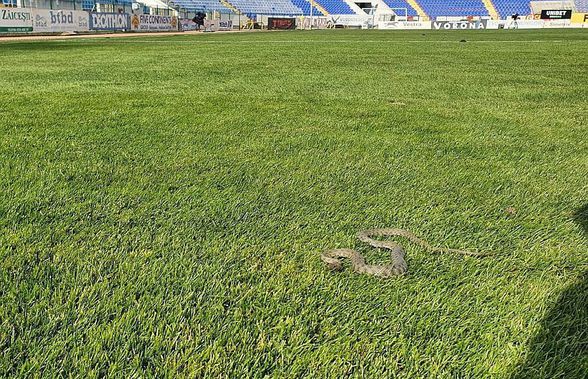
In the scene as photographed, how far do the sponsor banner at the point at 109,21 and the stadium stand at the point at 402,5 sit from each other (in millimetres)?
31250

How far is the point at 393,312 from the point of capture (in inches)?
55.2

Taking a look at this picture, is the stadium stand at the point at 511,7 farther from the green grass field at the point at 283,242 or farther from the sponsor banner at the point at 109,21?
the green grass field at the point at 283,242

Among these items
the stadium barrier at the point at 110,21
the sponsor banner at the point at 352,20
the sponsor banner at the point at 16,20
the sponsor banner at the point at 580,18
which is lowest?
the sponsor banner at the point at 16,20

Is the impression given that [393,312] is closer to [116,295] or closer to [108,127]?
[116,295]

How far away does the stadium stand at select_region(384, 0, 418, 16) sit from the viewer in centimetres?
4950

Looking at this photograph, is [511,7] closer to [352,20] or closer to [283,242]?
[352,20]

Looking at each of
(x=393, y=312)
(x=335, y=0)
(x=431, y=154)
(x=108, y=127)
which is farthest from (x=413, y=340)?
(x=335, y=0)

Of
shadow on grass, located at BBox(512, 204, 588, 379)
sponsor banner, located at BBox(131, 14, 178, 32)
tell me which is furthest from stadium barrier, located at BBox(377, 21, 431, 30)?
shadow on grass, located at BBox(512, 204, 588, 379)

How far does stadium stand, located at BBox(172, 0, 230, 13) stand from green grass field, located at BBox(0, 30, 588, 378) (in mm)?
38760

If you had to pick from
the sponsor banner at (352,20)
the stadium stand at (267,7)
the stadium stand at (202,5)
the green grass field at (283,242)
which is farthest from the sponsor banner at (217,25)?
the green grass field at (283,242)

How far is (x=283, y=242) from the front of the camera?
5.93 ft

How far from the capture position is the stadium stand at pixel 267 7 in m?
47.6

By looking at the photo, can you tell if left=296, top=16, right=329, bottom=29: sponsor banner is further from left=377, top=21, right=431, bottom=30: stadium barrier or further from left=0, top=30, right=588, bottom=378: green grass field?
left=0, top=30, right=588, bottom=378: green grass field

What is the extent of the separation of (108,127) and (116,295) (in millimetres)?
2398
